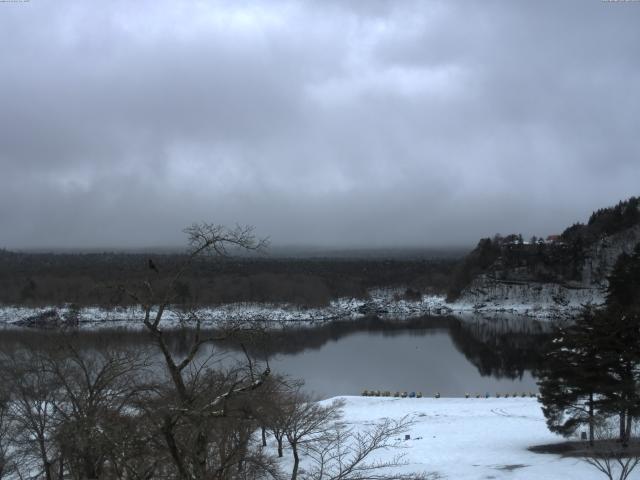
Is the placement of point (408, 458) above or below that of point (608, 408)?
below

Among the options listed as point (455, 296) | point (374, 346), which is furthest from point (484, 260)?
point (374, 346)

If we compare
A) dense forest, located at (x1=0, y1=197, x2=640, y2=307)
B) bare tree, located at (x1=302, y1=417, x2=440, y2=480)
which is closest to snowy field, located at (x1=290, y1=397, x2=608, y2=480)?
bare tree, located at (x1=302, y1=417, x2=440, y2=480)

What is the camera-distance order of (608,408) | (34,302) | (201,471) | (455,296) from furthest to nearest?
(455,296) → (34,302) → (608,408) → (201,471)

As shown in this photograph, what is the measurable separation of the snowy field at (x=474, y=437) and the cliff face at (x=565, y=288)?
63.8 m

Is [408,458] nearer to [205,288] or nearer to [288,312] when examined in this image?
[288,312]

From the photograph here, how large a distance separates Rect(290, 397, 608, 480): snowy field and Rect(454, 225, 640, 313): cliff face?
6377 cm

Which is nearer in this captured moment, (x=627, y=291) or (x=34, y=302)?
(x=627, y=291)

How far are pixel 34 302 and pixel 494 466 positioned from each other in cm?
6940

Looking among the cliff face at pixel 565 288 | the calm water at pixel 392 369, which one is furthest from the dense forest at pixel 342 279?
the calm water at pixel 392 369

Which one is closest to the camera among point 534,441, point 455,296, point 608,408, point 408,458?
point 608,408

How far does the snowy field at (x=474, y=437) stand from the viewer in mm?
15281

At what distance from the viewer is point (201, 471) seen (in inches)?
202

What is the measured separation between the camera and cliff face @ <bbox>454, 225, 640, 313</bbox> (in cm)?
8906

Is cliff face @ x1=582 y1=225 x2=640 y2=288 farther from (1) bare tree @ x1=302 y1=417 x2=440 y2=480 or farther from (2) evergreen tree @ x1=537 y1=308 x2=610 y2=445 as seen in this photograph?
(2) evergreen tree @ x1=537 y1=308 x2=610 y2=445
